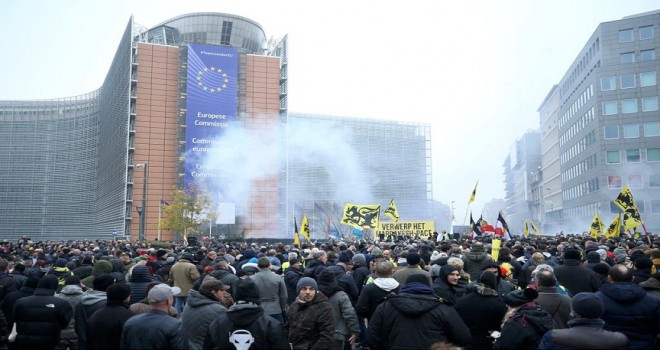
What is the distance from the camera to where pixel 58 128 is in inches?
3383

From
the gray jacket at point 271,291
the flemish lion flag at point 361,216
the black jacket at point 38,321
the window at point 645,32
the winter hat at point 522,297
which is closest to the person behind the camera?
the winter hat at point 522,297

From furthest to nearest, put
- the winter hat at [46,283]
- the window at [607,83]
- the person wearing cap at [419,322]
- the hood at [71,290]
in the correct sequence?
1. the window at [607,83]
2. the hood at [71,290]
3. the winter hat at [46,283]
4. the person wearing cap at [419,322]

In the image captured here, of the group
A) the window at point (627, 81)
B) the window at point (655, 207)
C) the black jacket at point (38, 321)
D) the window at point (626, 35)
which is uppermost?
the window at point (626, 35)

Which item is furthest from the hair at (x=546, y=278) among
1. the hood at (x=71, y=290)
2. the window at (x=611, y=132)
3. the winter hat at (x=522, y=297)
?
the window at (x=611, y=132)

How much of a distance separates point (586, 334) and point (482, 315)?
4.98 ft

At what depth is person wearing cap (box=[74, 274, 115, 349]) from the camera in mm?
7391

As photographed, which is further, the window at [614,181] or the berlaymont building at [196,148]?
the berlaymont building at [196,148]

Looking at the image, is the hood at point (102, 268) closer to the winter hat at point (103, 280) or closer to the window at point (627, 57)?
the winter hat at point (103, 280)

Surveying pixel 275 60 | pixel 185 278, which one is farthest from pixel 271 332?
pixel 275 60

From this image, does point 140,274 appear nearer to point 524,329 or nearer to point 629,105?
point 524,329

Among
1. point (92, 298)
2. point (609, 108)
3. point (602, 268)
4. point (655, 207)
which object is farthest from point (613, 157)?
point (92, 298)

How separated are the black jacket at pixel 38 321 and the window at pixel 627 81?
63.2m

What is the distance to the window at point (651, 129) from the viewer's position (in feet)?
186

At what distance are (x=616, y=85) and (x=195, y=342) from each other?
206ft
